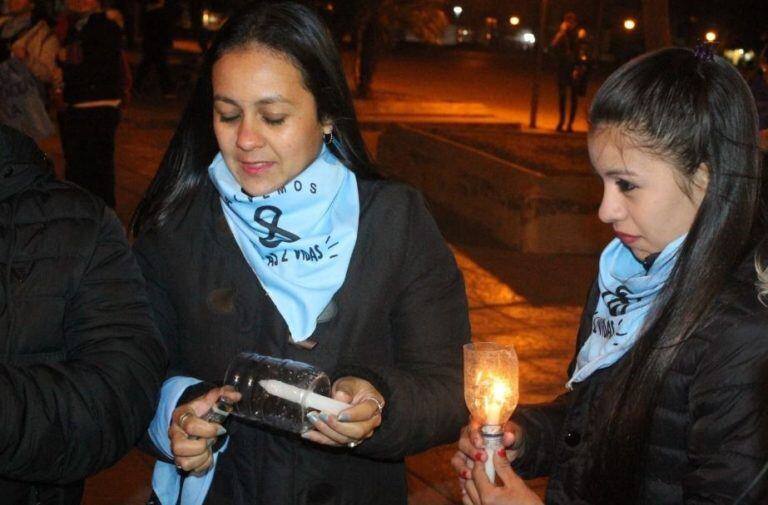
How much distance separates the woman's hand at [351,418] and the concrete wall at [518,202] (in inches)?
262

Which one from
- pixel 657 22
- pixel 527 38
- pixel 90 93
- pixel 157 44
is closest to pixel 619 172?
pixel 90 93

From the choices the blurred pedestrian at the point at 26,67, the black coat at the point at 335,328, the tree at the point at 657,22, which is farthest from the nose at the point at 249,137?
the tree at the point at 657,22

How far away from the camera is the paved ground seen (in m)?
5.59

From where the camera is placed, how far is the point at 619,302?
9.01ft

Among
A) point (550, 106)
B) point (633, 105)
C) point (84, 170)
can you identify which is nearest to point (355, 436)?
point (633, 105)

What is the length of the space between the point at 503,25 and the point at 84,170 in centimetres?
3749

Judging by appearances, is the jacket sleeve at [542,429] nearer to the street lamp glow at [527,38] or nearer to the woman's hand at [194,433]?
the woman's hand at [194,433]

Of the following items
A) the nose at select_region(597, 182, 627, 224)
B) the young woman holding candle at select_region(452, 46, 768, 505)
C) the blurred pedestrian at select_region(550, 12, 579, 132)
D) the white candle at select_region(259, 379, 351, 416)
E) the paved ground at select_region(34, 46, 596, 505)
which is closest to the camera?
the young woman holding candle at select_region(452, 46, 768, 505)

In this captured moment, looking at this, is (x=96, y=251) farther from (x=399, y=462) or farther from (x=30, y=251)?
(x=399, y=462)

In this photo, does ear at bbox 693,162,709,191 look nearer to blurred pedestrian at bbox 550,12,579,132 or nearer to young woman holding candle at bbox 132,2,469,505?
young woman holding candle at bbox 132,2,469,505

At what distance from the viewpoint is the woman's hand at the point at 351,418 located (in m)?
2.51

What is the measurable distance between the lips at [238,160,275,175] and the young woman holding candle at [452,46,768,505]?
80 cm

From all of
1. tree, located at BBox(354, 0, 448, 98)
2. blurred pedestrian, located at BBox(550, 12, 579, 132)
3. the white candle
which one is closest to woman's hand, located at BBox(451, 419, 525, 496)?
the white candle

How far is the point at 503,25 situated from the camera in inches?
1801
